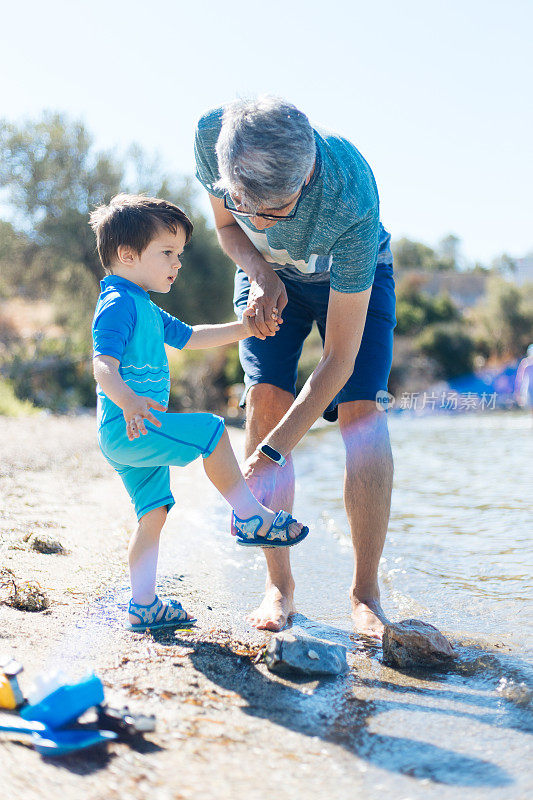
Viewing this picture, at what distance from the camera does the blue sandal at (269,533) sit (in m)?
2.60

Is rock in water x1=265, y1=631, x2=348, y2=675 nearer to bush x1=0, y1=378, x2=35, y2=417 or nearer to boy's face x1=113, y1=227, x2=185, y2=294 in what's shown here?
boy's face x1=113, y1=227, x2=185, y2=294

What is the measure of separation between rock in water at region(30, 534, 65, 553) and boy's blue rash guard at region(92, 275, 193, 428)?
1.08m

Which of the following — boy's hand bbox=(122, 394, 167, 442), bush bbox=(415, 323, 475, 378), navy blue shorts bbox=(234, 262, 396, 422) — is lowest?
bush bbox=(415, 323, 475, 378)

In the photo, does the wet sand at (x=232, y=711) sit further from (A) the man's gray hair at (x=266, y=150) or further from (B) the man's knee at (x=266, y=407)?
(A) the man's gray hair at (x=266, y=150)

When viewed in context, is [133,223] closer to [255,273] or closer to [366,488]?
[255,273]

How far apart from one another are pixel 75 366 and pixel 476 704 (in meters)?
14.0

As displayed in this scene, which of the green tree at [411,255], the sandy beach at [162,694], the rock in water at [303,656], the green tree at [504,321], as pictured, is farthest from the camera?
the green tree at [411,255]

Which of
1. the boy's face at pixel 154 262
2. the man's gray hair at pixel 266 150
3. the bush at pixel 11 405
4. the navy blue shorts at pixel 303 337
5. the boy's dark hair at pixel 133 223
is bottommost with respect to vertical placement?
the bush at pixel 11 405

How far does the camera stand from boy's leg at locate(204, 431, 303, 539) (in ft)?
8.59

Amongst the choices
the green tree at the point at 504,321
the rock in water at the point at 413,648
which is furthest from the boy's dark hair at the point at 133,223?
the green tree at the point at 504,321

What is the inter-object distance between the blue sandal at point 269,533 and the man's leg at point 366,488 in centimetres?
59

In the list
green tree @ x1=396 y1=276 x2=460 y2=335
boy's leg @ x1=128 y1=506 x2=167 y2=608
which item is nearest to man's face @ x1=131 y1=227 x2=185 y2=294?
boy's leg @ x1=128 y1=506 x2=167 y2=608

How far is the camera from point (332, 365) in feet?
9.10

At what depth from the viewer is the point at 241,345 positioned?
3.40 m
